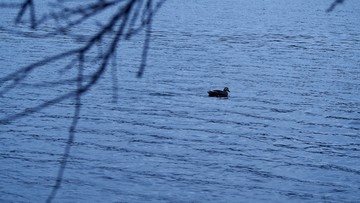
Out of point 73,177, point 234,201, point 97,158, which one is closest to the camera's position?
point 234,201

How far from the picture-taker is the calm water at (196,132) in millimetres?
11742

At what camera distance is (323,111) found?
722 inches

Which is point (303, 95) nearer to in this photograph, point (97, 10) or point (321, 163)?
point (321, 163)

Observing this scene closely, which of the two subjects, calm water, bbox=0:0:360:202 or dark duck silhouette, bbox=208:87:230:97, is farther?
dark duck silhouette, bbox=208:87:230:97

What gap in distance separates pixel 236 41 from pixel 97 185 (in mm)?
24219

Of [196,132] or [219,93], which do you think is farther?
[219,93]

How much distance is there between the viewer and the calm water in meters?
11.7

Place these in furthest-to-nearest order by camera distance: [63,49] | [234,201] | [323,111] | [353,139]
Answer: [63,49] → [323,111] → [353,139] → [234,201]

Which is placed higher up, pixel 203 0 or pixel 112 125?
pixel 203 0

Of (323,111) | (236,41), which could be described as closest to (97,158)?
(323,111)

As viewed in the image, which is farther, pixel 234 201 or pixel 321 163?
pixel 321 163

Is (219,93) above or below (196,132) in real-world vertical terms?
above

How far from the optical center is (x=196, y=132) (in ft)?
51.3

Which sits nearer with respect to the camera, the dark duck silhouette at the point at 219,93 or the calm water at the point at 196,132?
the calm water at the point at 196,132
